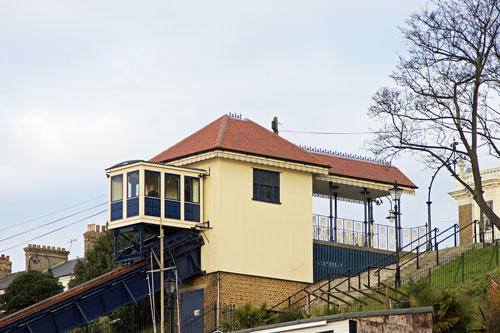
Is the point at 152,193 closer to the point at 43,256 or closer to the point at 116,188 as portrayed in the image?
the point at 116,188

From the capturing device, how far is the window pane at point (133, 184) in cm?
4210

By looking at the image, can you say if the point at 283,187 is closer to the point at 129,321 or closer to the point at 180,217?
the point at 180,217

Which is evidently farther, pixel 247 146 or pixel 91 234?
pixel 91 234

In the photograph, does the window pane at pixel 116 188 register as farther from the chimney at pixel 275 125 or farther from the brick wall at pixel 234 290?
the chimney at pixel 275 125

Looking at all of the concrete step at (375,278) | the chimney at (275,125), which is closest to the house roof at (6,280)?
the chimney at (275,125)

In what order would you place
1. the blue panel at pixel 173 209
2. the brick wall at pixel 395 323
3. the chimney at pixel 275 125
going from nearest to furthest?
the brick wall at pixel 395 323 < the blue panel at pixel 173 209 < the chimney at pixel 275 125

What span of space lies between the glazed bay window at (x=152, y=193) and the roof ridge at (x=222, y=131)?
301cm

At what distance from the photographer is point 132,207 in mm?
41844

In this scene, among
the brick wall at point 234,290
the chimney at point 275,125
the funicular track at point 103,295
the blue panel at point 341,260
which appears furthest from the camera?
the chimney at point 275,125

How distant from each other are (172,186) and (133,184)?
1740 millimetres

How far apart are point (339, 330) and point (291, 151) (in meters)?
18.7

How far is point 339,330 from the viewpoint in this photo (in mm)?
28062

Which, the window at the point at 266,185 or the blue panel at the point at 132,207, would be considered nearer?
the blue panel at the point at 132,207

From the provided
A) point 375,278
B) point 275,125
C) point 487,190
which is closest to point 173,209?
point 375,278
